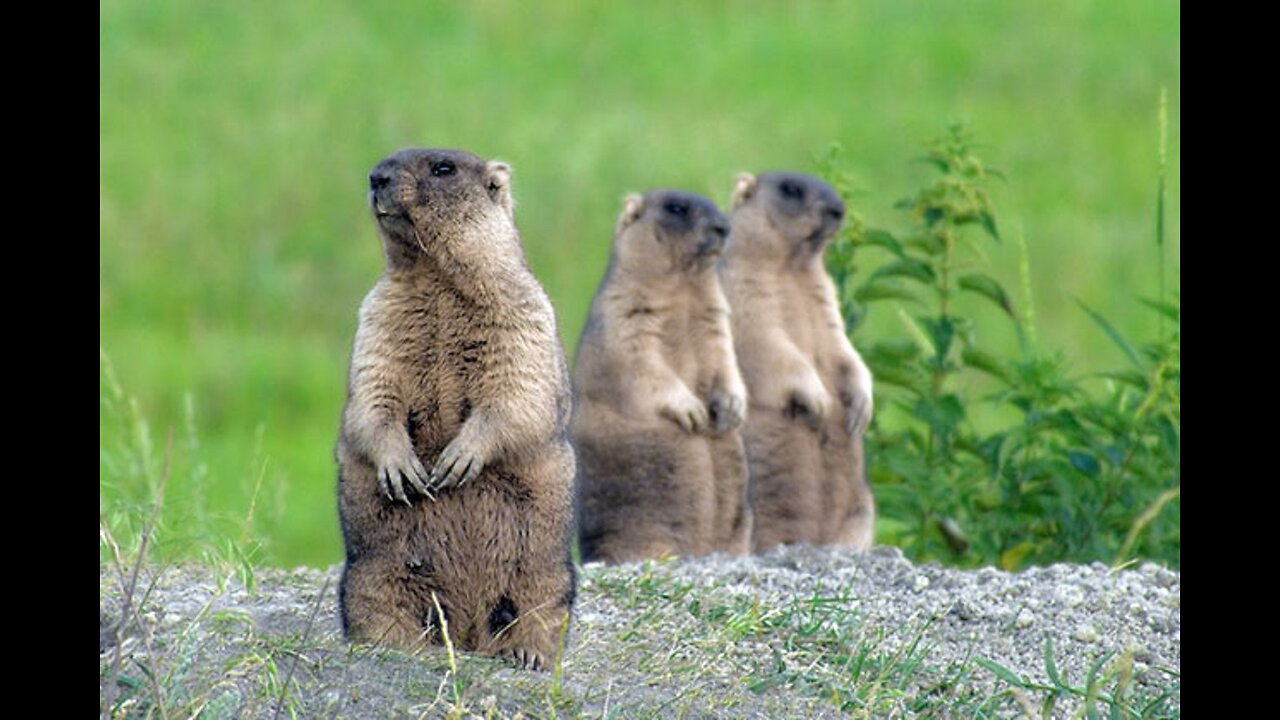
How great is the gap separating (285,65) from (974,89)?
19.8 ft

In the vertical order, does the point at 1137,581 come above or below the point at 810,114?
below

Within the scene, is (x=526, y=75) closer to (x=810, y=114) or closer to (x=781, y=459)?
(x=810, y=114)

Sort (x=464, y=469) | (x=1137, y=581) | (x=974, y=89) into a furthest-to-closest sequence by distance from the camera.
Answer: (x=974, y=89), (x=1137, y=581), (x=464, y=469)

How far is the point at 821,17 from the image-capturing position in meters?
20.0

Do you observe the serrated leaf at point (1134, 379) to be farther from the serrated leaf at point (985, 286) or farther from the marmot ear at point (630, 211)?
the marmot ear at point (630, 211)

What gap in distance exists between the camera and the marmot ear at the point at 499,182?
5781mm

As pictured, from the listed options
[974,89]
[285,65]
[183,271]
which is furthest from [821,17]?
[183,271]

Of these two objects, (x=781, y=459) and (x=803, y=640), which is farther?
(x=781, y=459)

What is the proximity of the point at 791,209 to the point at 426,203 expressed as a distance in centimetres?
435

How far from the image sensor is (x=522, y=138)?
53.2 ft

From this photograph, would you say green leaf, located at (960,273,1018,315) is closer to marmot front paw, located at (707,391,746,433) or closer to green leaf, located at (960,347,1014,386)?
green leaf, located at (960,347,1014,386)

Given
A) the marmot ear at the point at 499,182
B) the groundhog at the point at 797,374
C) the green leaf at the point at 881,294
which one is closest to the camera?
the marmot ear at the point at 499,182

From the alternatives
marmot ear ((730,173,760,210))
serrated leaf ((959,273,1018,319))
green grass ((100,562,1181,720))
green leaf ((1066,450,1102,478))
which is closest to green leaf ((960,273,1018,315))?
serrated leaf ((959,273,1018,319))

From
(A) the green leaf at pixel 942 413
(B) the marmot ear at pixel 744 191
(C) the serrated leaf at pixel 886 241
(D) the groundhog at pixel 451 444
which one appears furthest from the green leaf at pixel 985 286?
(D) the groundhog at pixel 451 444
